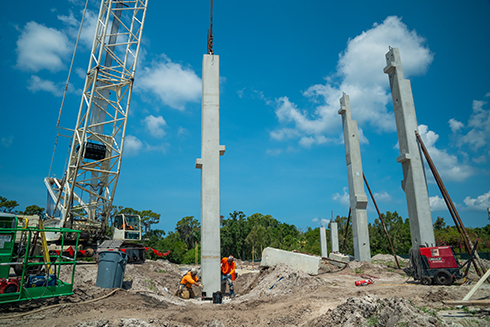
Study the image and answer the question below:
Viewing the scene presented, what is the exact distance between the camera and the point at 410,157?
14.4 m

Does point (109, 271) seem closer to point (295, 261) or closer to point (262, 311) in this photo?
point (262, 311)

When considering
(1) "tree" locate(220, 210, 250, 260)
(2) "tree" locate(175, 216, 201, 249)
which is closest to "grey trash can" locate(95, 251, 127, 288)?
(1) "tree" locate(220, 210, 250, 260)

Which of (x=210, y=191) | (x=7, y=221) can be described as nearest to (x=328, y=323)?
(x=210, y=191)

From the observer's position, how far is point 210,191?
428 inches

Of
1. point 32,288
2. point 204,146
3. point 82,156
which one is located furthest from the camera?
point 82,156

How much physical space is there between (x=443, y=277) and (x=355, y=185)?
918 centimetres

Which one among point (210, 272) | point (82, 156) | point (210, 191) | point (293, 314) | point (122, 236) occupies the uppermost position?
point (82, 156)

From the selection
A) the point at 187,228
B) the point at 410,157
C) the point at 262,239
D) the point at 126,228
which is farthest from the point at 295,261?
the point at 187,228

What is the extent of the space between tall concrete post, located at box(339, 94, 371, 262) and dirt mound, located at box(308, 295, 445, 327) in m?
13.5

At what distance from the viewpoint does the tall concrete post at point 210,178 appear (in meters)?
10.5

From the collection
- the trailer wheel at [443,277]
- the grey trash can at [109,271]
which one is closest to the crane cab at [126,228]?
the grey trash can at [109,271]

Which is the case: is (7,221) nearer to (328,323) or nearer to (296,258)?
(328,323)

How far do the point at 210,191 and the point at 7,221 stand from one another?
5.70 meters

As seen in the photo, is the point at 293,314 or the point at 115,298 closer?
the point at 293,314
